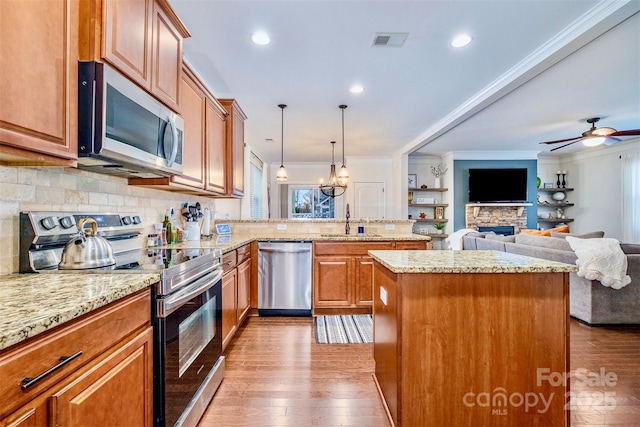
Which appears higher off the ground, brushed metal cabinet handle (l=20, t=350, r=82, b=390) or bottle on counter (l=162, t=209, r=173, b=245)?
bottle on counter (l=162, t=209, r=173, b=245)

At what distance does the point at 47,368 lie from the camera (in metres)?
0.78

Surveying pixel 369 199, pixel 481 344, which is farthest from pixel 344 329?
pixel 369 199

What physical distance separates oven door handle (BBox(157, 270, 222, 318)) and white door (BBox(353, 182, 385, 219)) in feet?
20.1

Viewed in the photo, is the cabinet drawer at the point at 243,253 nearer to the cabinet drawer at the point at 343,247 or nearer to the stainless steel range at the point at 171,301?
the cabinet drawer at the point at 343,247

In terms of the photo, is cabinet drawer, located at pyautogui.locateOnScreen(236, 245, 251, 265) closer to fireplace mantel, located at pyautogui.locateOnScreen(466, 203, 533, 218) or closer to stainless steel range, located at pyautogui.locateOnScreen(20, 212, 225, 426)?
stainless steel range, located at pyautogui.locateOnScreen(20, 212, 225, 426)

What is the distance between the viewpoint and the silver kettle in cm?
138

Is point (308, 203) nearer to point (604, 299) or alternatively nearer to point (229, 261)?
point (229, 261)

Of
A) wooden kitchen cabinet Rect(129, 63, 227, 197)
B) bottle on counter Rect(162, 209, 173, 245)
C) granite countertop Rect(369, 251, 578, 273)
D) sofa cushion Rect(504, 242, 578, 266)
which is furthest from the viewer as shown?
sofa cushion Rect(504, 242, 578, 266)

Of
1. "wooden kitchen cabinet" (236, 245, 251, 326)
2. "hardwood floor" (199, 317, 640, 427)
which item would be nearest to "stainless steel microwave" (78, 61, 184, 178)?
"wooden kitchen cabinet" (236, 245, 251, 326)

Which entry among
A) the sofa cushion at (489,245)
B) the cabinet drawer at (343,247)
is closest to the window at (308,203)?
the sofa cushion at (489,245)

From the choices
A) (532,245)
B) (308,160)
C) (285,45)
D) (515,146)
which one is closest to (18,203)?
(285,45)

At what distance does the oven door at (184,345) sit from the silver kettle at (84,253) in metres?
0.38

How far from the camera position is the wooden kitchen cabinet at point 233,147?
3.26 metres

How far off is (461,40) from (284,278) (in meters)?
2.82
